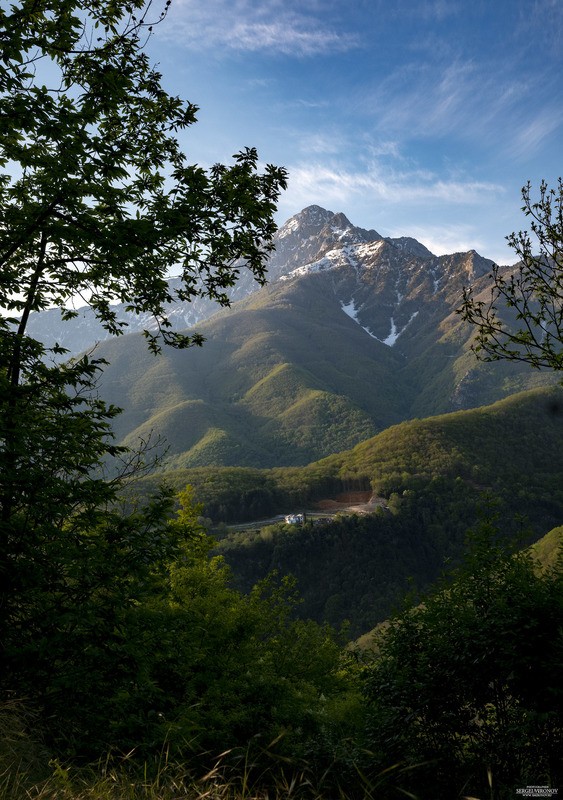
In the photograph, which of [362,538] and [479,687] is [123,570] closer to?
[479,687]

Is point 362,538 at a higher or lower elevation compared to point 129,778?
lower

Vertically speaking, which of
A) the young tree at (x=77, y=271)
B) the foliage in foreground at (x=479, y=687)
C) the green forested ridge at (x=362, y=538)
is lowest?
the green forested ridge at (x=362, y=538)

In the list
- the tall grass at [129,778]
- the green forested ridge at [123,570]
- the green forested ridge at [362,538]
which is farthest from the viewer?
the green forested ridge at [362,538]

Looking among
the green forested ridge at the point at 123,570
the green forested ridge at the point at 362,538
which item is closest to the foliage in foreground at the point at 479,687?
the green forested ridge at the point at 123,570

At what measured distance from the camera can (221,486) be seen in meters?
192

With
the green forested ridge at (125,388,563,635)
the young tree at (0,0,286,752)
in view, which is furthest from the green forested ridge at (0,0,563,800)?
the green forested ridge at (125,388,563,635)

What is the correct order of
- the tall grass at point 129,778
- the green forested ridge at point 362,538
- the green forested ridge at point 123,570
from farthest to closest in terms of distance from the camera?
the green forested ridge at point 362,538, the green forested ridge at point 123,570, the tall grass at point 129,778

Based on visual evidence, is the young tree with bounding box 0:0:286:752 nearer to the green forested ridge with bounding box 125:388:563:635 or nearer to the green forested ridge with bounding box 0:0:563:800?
the green forested ridge with bounding box 0:0:563:800

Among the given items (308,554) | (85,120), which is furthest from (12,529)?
(308,554)

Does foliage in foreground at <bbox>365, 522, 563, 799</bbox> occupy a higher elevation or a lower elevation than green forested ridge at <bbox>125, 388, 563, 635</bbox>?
higher

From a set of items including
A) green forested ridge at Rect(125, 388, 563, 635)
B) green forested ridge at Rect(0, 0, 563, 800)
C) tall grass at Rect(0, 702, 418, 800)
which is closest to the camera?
tall grass at Rect(0, 702, 418, 800)

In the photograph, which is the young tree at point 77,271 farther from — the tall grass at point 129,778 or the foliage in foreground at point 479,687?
the foliage in foreground at point 479,687

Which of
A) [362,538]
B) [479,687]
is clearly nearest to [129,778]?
[479,687]

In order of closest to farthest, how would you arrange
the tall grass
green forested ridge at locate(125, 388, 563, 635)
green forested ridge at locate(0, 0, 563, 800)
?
the tall grass
green forested ridge at locate(0, 0, 563, 800)
green forested ridge at locate(125, 388, 563, 635)
